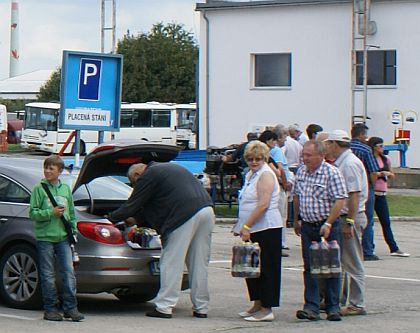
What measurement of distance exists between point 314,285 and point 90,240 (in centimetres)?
226

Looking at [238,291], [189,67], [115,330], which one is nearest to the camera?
[115,330]

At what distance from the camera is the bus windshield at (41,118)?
166ft

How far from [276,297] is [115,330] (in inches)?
66.5

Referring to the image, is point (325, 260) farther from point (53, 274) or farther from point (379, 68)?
point (379, 68)

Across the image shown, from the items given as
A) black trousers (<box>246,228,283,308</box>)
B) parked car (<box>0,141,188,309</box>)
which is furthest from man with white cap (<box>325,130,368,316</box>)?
parked car (<box>0,141,188,309</box>)

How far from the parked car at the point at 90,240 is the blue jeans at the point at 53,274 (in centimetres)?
34

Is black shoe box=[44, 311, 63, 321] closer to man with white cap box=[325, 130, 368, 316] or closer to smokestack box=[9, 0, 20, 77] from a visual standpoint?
man with white cap box=[325, 130, 368, 316]

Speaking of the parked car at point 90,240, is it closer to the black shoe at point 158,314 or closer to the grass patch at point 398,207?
the black shoe at point 158,314

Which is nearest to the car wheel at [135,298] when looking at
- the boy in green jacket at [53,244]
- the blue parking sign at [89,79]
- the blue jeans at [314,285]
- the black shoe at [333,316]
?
the boy in green jacket at [53,244]

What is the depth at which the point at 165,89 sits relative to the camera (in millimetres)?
66562

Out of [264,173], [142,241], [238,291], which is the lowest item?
[238,291]

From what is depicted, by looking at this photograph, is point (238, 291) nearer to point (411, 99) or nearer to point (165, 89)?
point (411, 99)

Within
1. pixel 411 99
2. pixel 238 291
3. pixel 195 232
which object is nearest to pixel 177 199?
pixel 195 232

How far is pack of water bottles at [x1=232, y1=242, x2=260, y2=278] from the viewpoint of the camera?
1021cm
